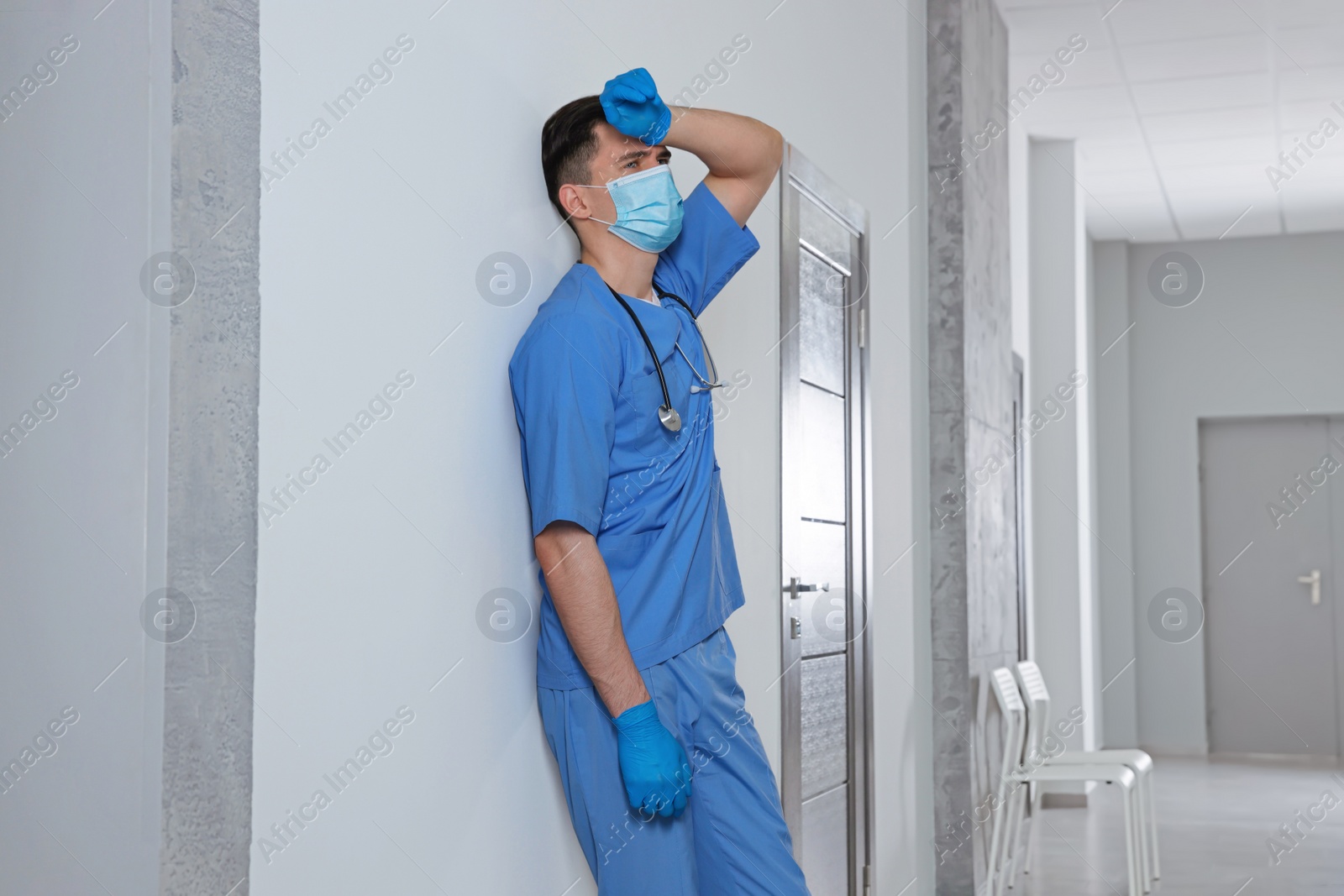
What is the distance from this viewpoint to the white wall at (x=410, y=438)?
1297mm

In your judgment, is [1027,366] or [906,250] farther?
[1027,366]

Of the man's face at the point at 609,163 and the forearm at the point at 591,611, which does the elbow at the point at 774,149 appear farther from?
the forearm at the point at 591,611

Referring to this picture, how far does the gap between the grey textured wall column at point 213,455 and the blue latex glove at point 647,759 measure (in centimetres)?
52

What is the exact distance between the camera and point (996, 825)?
4020mm

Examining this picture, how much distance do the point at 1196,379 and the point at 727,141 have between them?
6704 millimetres

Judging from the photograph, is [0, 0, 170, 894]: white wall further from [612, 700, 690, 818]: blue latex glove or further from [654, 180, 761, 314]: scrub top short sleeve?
[654, 180, 761, 314]: scrub top short sleeve

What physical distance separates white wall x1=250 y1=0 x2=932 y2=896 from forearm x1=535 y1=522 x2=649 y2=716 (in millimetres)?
104

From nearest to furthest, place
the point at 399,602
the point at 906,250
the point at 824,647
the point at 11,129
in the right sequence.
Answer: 1. the point at 11,129
2. the point at 399,602
3. the point at 824,647
4. the point at 906,250

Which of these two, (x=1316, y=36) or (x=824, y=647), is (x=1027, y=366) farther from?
(x=824, y=647)

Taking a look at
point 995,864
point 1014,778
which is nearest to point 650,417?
point 995,864

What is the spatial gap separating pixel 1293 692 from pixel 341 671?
769 centimetres

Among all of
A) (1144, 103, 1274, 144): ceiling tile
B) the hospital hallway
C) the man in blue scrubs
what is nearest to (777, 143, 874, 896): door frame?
the hospital hallway

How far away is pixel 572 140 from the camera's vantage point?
1748 mm

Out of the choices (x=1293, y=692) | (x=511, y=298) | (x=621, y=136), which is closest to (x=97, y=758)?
(x=511, y=298)
